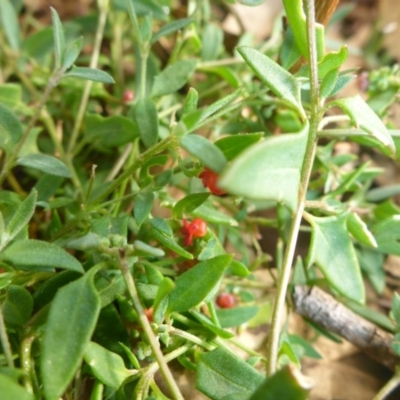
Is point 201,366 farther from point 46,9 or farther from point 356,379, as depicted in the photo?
Result: point 46,9

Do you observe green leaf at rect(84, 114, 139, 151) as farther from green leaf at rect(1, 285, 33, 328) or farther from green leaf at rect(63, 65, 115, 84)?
green leaf at rect(1, 285, 33, 328)

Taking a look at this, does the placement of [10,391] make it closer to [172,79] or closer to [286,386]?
[286,386]

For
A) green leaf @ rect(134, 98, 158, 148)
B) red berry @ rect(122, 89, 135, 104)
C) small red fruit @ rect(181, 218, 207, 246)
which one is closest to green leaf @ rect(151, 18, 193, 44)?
green leaf @ rect(134, 98, 158, 148)

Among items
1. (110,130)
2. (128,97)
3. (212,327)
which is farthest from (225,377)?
(128,97)

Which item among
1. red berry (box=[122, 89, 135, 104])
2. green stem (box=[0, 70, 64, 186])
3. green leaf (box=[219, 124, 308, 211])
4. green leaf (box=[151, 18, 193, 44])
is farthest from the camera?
red berry (box=[122, 89, 135, 104])

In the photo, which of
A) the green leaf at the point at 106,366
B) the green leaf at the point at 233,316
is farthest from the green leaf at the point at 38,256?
the green leaf at the point at 233,316
